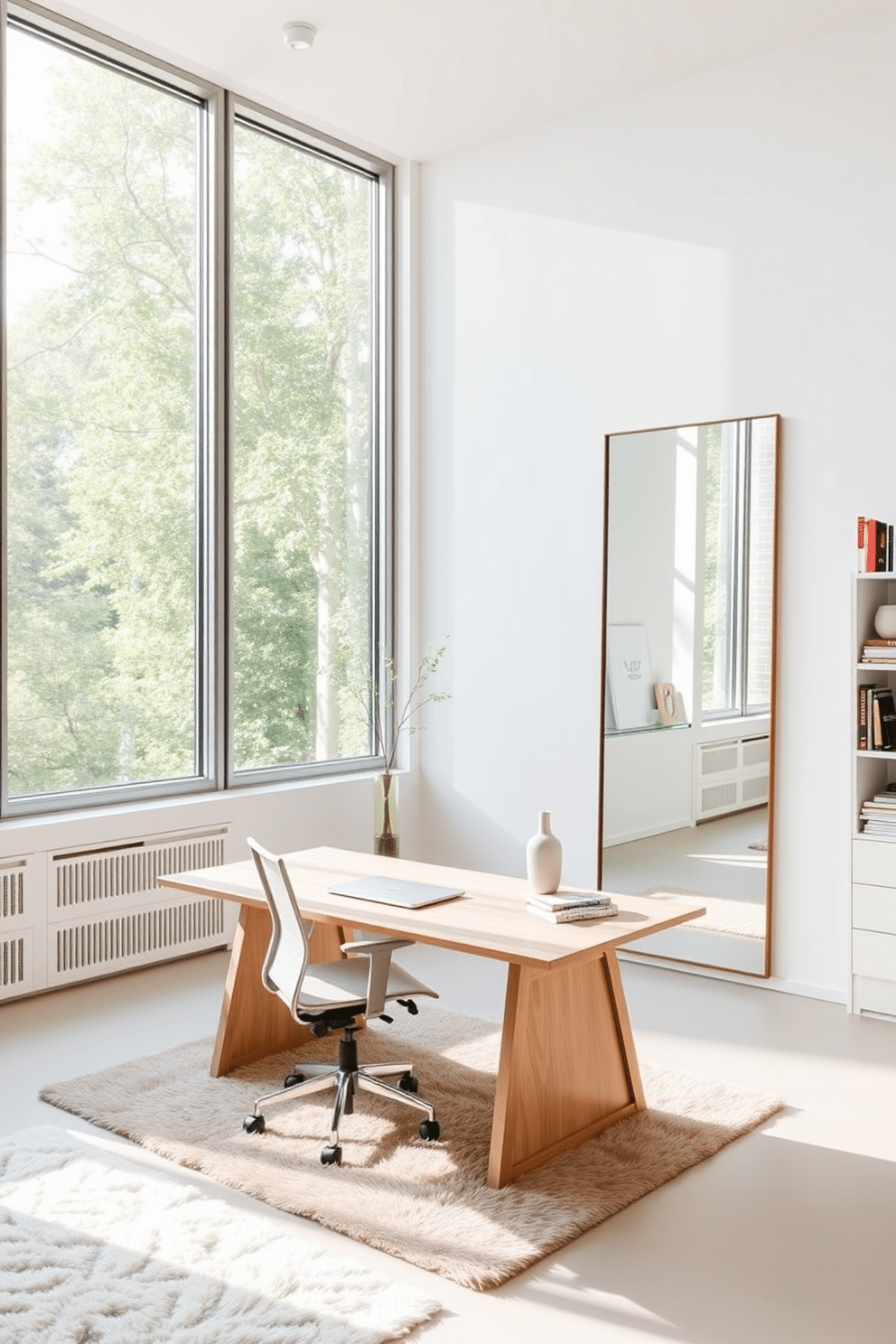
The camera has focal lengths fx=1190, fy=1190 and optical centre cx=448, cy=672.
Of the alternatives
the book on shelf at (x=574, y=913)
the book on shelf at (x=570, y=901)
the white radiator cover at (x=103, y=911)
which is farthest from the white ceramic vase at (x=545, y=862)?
the white radiator cover at (x=103, y=911)

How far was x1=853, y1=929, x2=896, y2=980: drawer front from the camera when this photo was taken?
4.30m

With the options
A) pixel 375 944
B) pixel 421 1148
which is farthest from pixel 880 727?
pixel 421 1148

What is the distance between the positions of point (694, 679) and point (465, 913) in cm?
201

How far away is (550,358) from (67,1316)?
4.36 metres

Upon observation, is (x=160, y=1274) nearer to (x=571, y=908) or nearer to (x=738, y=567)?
(x=571, y=908)

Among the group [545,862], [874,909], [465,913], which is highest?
[545,862]

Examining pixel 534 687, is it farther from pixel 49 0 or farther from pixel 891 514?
pixel 49 0

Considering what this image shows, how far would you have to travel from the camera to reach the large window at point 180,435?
15.4 feet

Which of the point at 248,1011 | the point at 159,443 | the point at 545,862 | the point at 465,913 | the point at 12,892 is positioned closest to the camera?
the point at 465,913

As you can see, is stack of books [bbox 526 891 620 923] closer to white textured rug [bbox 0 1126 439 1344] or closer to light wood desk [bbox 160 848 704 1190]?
light wood desk [bbox 160 848 704 1190]

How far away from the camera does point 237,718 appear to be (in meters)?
5.54

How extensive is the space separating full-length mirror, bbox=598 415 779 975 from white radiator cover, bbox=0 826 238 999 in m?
1.81

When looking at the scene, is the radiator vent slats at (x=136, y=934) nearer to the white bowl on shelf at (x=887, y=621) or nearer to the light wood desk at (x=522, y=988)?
the light wood desk at (x=522, y=988)

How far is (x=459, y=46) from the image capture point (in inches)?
191
